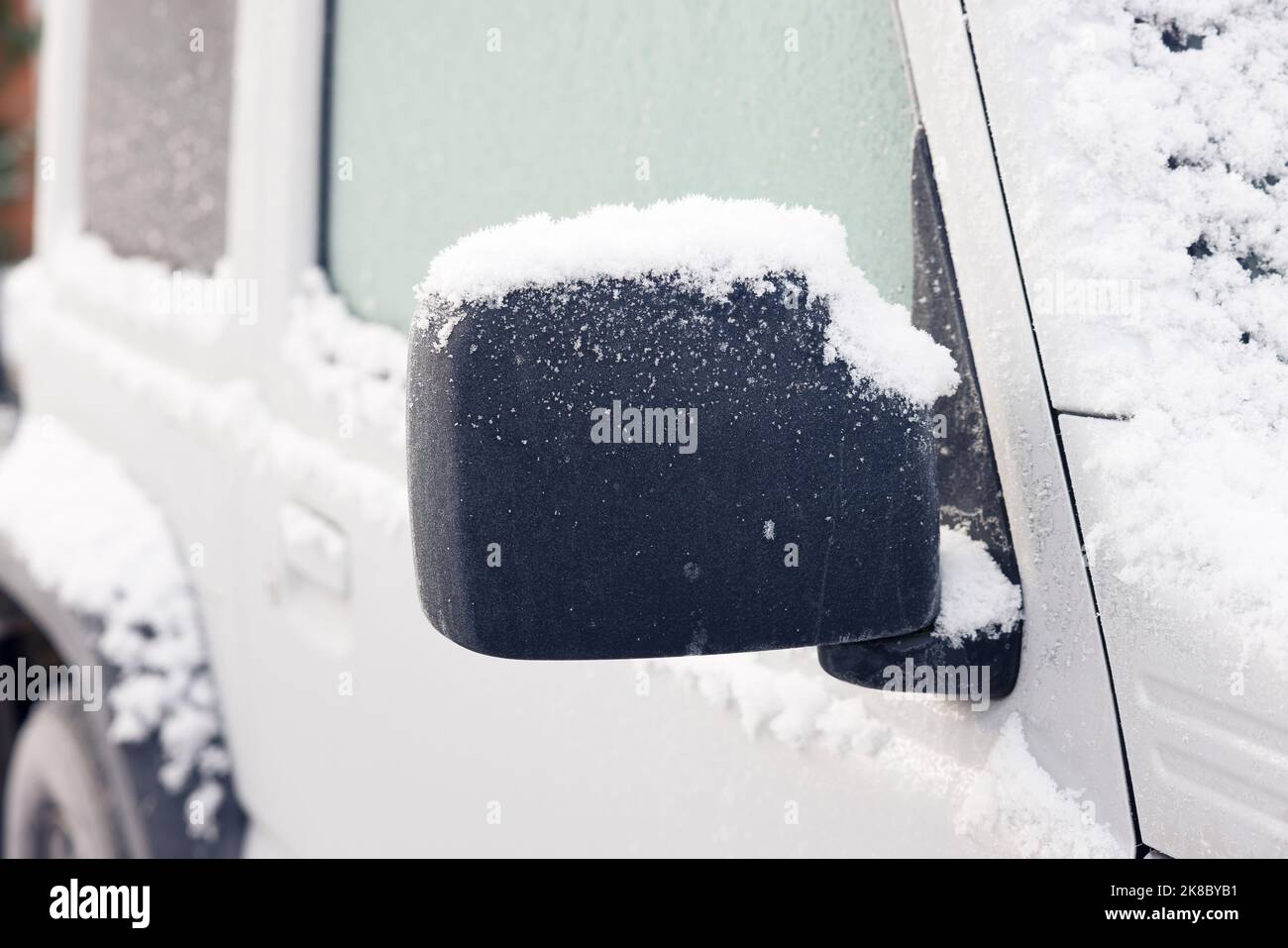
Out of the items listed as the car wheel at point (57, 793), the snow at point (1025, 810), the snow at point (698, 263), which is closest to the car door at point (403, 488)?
the snow at point (1025, 810)

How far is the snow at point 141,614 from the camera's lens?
7.15 ft

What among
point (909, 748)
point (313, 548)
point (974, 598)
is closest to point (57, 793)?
point (313, 548)

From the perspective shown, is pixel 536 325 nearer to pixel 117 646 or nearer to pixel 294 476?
pixel 294 476

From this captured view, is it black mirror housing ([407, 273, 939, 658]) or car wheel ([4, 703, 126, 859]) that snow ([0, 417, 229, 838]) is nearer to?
car wheel ([4, 703, 126, 859])

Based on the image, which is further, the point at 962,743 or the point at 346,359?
the point at 346,359

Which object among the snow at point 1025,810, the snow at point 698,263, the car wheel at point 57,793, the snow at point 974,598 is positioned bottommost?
the car wheel at point 57,793

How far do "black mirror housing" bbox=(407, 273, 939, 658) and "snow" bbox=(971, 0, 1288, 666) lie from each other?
17cm

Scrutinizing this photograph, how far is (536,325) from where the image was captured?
87 centimetres

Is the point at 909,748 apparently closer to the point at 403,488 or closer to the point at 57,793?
the point at 403,488

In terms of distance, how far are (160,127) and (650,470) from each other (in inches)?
78.4

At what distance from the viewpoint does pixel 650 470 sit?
2.98ft

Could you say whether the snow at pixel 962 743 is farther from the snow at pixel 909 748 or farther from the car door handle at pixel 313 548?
the car door handle at pixel 313 548
